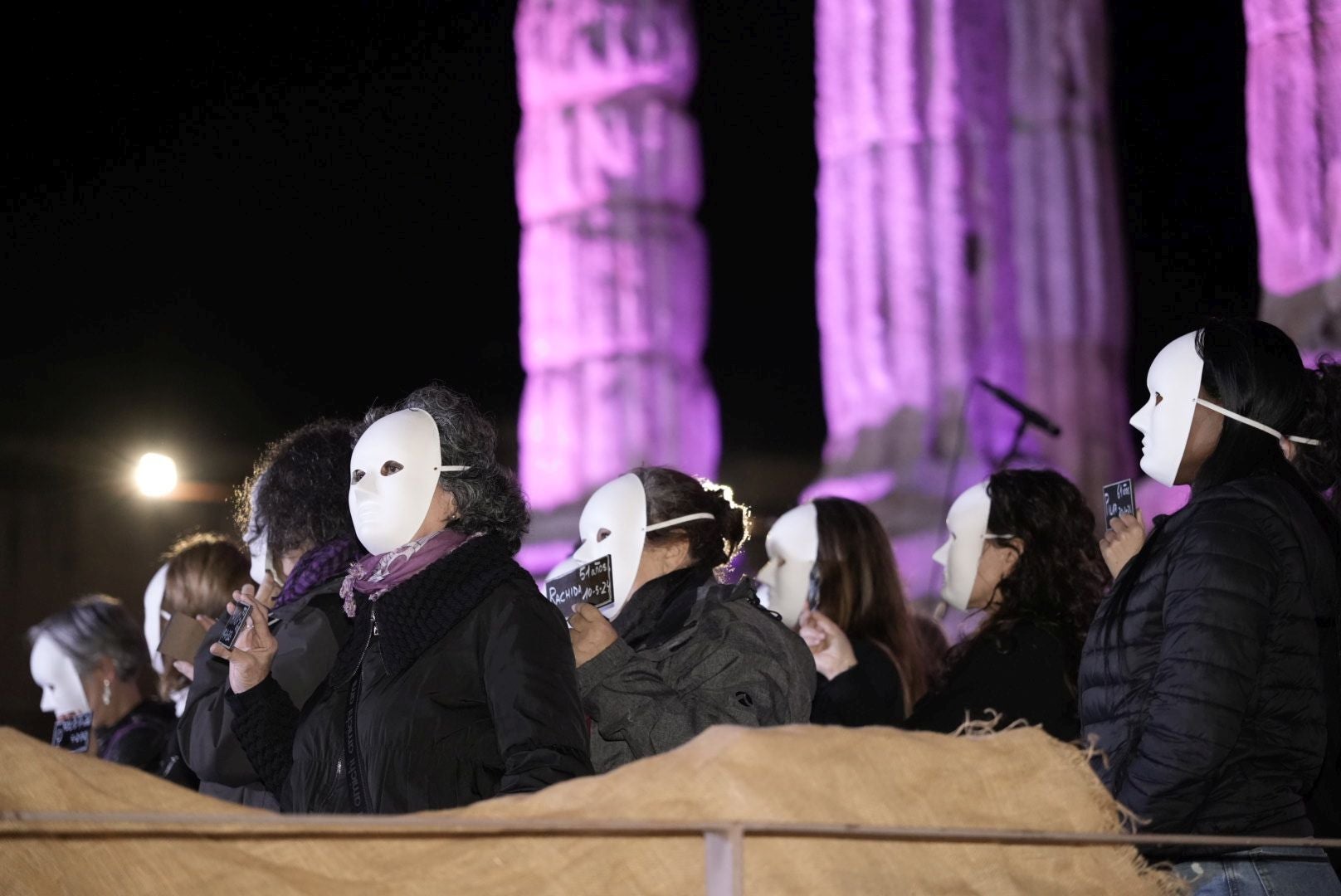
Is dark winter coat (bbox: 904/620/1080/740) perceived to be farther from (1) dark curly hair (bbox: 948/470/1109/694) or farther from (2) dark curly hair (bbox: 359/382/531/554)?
(2) dark curly hair (bbox: 359/382/531/554)

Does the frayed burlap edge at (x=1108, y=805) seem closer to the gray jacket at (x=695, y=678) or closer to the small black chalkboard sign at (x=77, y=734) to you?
the gray jacket at (x=695, y=678)

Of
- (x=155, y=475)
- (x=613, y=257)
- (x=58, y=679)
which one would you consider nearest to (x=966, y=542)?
(x=58, y=679)

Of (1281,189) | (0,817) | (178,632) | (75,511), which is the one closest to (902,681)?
(178,632)

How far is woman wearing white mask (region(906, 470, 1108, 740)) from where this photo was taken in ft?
11.7

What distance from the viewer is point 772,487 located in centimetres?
1138

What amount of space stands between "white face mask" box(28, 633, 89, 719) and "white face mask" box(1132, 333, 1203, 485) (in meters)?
3.96

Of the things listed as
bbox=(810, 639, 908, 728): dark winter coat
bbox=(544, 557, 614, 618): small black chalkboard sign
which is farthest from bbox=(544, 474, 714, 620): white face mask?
bbox=(810, 639, 908, 728): dark winter coat

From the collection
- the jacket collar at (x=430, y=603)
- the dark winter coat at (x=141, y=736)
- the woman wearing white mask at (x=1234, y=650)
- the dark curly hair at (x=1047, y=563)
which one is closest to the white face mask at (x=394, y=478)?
the jacket collar at (x=430, y=603)

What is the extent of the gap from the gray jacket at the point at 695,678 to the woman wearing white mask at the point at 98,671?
258 centimetres

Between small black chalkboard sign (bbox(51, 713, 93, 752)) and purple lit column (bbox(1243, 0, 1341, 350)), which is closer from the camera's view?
small black chalkboard sign (bbox(51, 713, 93, 752))

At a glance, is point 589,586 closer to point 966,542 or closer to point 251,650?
point 251,650

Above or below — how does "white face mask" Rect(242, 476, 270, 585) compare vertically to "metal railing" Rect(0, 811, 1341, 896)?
above

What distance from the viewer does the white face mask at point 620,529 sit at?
11.7 ft

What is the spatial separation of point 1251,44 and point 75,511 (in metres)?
8.14
